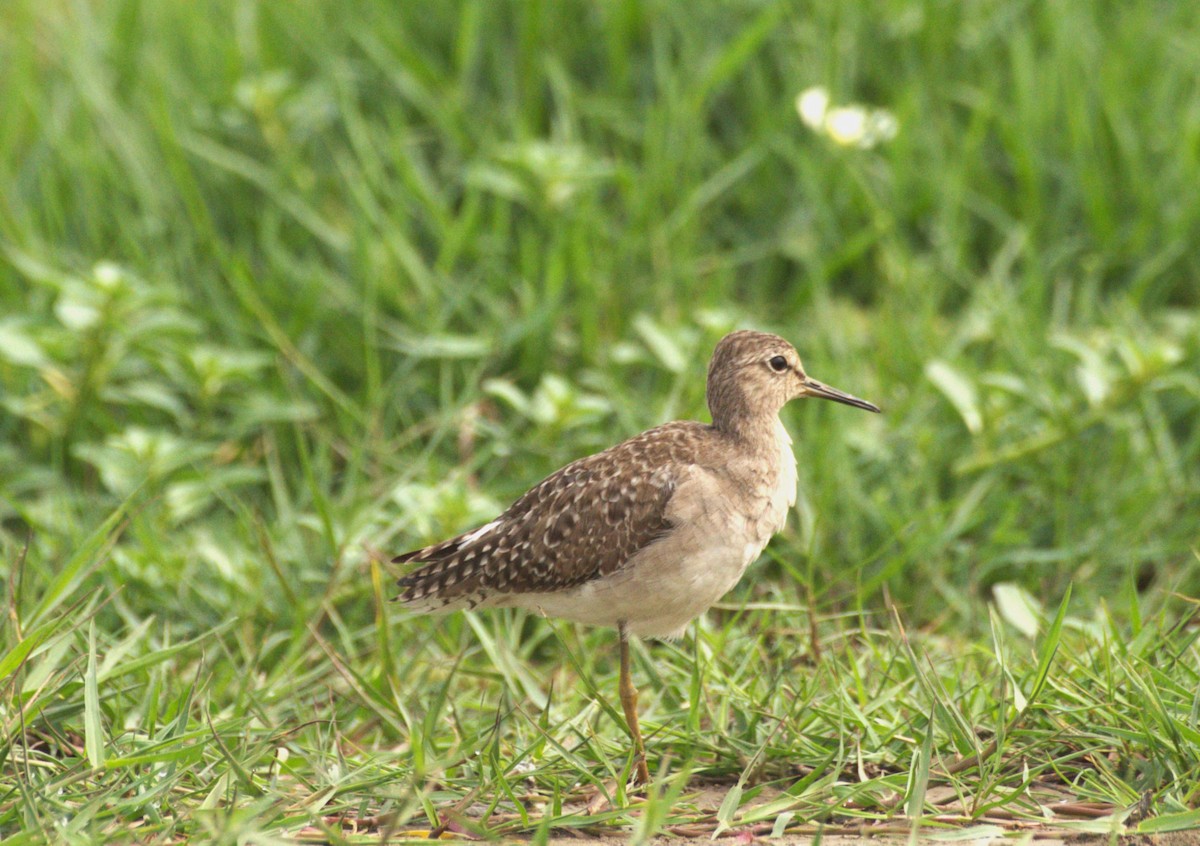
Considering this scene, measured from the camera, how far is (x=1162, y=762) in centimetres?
408

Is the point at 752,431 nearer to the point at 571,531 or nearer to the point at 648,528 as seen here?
Result: the point at 648,528

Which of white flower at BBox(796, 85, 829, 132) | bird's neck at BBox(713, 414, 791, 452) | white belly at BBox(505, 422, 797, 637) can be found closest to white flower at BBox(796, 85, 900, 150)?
white flower at BBox(796, 85, 829, 132)

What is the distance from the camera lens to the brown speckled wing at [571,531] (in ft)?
15.3

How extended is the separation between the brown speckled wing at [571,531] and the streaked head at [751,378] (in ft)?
0.43

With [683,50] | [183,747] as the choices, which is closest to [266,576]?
[183,747]

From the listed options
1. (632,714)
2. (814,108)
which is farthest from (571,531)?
(814,108)

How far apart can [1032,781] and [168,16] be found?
635 centimetres

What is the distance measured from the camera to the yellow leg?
171 inches

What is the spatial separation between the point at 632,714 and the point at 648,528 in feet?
1.93

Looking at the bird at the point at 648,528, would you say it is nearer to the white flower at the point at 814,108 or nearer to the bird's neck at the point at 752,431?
the bird's neck at the point at 752,431

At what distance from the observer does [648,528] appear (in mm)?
4637

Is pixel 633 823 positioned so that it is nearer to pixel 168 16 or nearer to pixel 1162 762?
pixel 1162 762

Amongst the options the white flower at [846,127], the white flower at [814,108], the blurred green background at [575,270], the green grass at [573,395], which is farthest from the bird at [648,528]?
the white flower at [814,108]

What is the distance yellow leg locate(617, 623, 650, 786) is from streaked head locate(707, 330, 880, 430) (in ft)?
2.71
